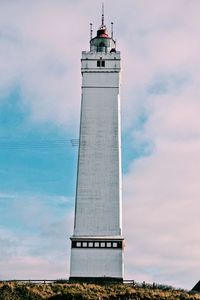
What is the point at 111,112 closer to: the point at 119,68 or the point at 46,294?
the point at 119,68

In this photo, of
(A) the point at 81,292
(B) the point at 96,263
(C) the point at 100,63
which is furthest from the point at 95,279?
(C) the point at 100,63

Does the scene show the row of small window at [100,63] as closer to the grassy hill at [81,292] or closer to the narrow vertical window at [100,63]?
the narrow vertical window at [100,63]

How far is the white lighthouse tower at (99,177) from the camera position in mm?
45875

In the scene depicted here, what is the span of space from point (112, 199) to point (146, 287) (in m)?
7.35

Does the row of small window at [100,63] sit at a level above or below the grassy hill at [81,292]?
above

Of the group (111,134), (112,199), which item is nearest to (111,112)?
(111,134)

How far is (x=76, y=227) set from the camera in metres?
46.5

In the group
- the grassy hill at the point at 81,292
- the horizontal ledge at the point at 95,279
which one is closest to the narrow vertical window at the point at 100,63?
the horizontal ledge at the point at 95,279

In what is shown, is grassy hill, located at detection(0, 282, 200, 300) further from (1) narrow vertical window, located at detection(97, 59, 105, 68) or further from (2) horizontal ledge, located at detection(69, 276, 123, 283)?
(1) narrow vertical window, located at detection(97, 59, 105, 68)

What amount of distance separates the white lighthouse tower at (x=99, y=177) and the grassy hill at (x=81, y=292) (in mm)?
4491

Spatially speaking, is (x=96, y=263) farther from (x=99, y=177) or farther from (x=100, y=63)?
(x=100, y=63)

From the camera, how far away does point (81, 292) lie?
39094mm

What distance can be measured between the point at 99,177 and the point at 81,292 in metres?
10.4

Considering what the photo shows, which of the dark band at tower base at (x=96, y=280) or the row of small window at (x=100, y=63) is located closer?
the dark band at tower base at (x=96, y=280)
